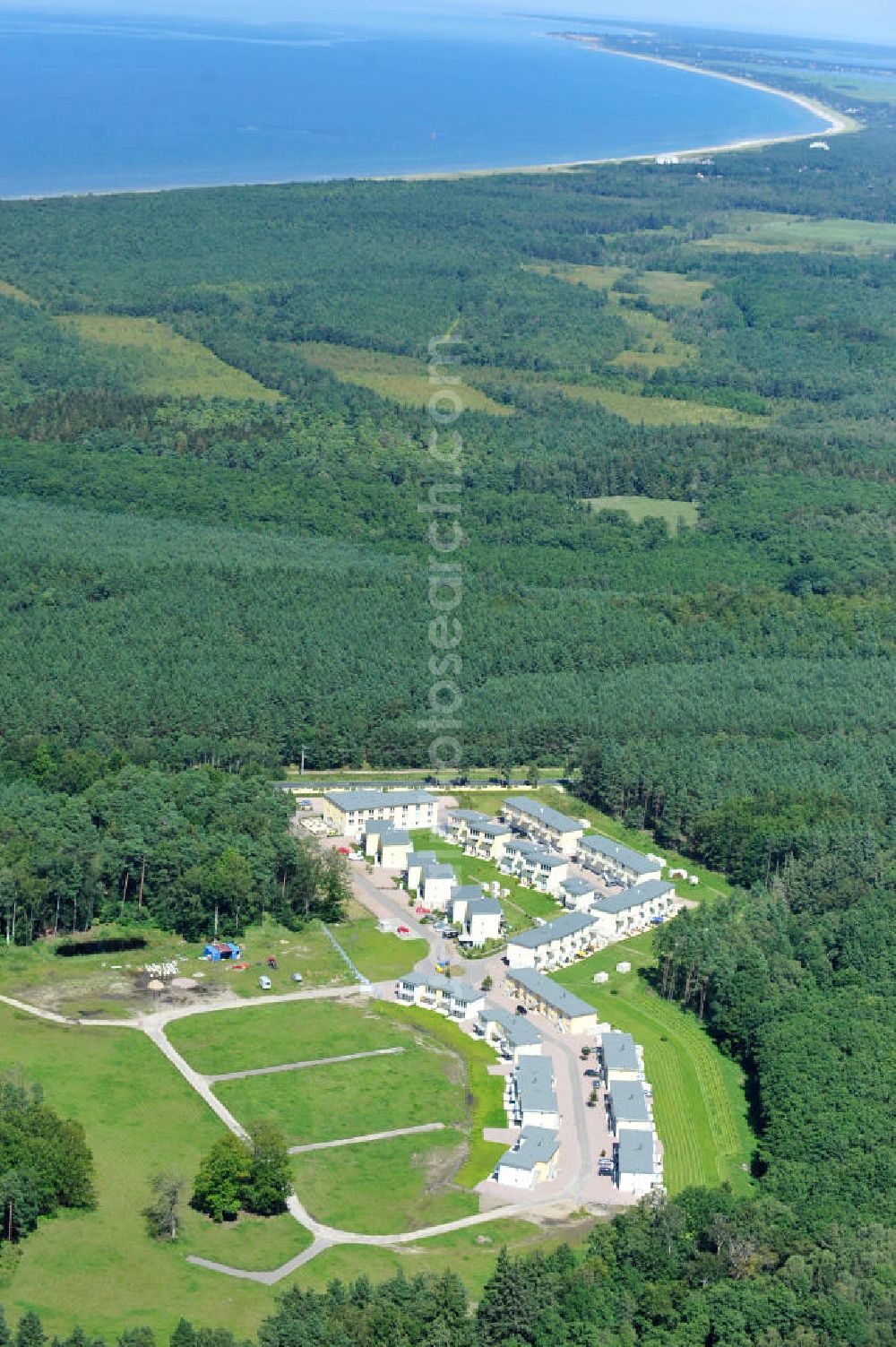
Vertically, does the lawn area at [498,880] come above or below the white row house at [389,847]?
below

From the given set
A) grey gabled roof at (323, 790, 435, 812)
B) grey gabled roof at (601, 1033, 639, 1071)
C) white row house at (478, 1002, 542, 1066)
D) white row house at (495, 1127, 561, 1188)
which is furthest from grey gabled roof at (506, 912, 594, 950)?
white row house at (495, 1127, 561, 1188)

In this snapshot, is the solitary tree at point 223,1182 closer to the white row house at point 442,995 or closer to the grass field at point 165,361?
the white row house at point 442,995

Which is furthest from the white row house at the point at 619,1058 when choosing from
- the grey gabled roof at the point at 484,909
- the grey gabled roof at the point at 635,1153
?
the grey gabled roof at the point at 484,909

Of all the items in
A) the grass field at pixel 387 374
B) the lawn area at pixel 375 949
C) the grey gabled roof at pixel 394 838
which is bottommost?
the lawn area at pixel 375 949

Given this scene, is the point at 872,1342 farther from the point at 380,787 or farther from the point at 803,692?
the point at 803,692

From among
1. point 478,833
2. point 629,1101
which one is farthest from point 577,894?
point 629,1101

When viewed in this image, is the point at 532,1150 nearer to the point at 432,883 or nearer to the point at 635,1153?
the point at 635,1153

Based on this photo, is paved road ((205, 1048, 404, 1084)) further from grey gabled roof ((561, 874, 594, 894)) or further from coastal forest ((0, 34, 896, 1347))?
grey gabled roof ((561, 874, 594, 894))
